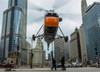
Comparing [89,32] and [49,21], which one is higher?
[89,32]

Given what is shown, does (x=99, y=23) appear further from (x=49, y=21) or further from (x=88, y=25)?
(x=49, y=21)

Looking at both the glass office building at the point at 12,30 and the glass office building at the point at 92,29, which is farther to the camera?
the glass office building at the point at 92,29

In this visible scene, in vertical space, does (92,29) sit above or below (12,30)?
above

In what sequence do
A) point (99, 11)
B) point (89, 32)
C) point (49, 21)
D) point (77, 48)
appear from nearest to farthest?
1. point (49, 21)
2. point (99, 11)
3. point (89, 32)
4. point (77, 48)

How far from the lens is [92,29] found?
144250 mm

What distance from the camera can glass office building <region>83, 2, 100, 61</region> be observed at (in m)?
136

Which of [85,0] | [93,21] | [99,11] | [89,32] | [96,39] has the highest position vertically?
[85,0]

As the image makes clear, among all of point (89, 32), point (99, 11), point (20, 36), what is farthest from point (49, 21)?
point (89, 32)

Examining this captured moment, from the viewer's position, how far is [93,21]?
143m

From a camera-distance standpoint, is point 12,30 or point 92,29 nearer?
point 12,30

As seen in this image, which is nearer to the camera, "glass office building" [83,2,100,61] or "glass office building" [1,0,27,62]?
"glass office building" [1,0,27,62]

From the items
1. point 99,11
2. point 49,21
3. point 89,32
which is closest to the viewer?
point 49,21

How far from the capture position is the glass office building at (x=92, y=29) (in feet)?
445

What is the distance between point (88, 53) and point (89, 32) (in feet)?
89.3
